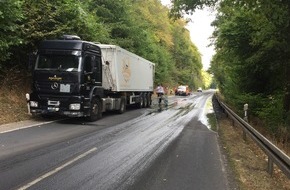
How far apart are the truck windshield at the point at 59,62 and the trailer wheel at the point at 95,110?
1.83 metres

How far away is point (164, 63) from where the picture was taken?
6078 cm

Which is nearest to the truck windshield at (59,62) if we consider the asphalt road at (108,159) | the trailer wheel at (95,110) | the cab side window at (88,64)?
the cab side window at (88,64)

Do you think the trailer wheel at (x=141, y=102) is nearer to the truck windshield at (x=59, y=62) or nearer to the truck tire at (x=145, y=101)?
the truck tire at (x=145, y=101)

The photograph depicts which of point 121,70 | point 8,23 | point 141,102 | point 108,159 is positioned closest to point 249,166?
point 108,159

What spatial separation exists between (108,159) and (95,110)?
7.96 meters

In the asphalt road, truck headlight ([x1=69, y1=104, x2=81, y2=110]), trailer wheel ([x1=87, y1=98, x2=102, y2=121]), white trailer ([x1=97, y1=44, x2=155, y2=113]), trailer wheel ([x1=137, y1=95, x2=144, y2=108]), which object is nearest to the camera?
the asphalt road

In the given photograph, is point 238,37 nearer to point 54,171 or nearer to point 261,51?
point 261,51

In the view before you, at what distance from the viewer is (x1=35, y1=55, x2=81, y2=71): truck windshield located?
15203 millimetres

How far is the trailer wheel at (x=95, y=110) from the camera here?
52.4ft

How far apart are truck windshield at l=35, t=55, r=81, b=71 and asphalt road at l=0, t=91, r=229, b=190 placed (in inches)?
101

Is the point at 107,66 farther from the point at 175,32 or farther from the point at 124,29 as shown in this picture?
the point at 175,32

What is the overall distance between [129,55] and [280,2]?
10747mm

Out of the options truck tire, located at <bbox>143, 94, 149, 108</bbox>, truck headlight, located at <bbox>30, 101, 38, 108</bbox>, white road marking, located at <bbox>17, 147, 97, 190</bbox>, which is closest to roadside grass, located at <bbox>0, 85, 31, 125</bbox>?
truck headlight, located at <bbox>30, 101, 38, 108</bbox>

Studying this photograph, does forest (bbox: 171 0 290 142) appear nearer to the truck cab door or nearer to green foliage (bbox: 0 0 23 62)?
the truck cab door
